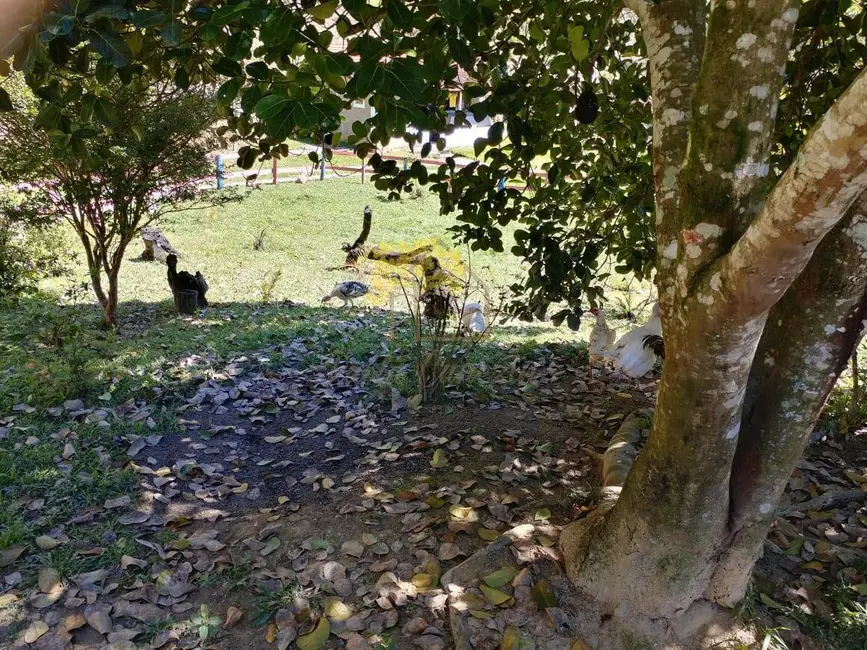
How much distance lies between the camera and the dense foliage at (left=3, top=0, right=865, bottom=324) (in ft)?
5.06

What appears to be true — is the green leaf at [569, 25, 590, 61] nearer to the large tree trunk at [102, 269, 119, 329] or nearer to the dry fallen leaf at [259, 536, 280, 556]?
the dry fallen leaf at [259, 536, 280, 556]

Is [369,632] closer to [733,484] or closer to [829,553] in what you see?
[733,484]

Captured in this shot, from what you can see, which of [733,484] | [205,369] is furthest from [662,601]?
[205,369]

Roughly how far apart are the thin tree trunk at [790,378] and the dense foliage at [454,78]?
1.12m

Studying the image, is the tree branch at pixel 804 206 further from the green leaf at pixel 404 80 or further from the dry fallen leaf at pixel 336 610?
the dry fallen leaf at pixel 336 610

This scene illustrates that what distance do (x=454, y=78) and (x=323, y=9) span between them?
30.9 inches

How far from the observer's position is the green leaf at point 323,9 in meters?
1.82

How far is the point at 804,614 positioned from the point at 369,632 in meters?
1.64

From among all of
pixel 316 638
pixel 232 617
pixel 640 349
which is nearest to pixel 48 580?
pixel 232 617

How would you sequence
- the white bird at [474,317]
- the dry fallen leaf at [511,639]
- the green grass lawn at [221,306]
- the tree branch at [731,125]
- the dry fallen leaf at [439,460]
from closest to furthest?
the tree branch at [731,125] < the dry fallen leaf at [511,639] < the dry fallen leaf at [439,460] < the green grass lawn at [221,306] < the white bird at [474,317]

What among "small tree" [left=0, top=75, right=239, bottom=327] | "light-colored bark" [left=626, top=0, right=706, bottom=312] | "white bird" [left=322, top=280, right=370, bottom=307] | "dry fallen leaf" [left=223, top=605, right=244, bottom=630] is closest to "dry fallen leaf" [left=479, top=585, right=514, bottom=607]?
"dry fallen leaf" [left=223, top=605, right=244, bottom=630]

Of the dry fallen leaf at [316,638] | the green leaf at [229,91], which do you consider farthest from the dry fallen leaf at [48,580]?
the green leaf at [229,91]

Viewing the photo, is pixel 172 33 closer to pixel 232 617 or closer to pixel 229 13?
pixel 229 13

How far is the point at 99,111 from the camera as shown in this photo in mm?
1993
